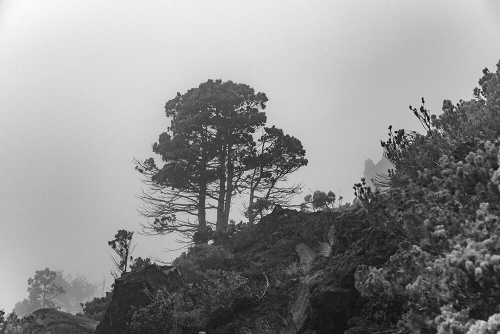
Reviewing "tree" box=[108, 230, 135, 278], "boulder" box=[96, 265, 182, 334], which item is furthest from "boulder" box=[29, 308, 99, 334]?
"tree" box=[108, 230, 135, 278]

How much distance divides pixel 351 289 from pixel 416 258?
2528 mm

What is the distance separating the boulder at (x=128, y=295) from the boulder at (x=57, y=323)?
1507 mm

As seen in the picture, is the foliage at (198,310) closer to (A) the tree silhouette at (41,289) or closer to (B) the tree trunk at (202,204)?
(B) the tree trunk at (202,204)

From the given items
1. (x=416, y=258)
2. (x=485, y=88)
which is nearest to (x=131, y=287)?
(x=416, y=258)

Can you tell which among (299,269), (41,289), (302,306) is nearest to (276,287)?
(299,269)

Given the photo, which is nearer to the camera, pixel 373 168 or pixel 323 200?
pixel 323 200

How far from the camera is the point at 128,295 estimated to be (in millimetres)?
10094

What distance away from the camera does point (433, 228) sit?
3.38 metres

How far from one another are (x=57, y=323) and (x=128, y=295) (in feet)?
8.59

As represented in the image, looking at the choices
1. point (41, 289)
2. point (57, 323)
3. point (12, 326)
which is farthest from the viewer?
point (41, 289)

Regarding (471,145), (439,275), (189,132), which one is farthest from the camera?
(189,132)

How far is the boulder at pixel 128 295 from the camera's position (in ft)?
31.9

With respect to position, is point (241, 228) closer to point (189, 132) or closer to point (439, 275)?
point (189, 132)

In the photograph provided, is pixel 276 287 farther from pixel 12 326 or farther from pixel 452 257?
pixel 12 326
